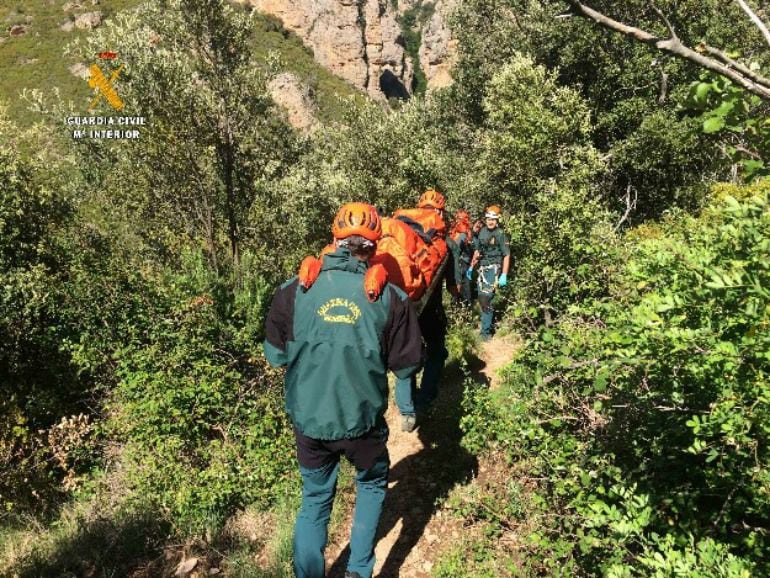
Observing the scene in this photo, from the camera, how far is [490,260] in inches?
385

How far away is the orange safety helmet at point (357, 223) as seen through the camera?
156 inches

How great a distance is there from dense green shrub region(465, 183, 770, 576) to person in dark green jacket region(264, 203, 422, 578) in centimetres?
135

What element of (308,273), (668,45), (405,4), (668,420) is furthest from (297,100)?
(405,4)

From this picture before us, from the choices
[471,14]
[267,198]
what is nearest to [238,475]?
[267,198]

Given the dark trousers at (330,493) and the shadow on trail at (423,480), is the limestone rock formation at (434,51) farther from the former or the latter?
the dark trousers at (330,493)

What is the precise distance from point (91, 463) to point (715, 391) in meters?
7.40

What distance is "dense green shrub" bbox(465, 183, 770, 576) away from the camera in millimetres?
2551

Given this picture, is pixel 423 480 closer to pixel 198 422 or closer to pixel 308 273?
pixel 198 422

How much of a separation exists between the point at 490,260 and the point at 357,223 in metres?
Answer: 6.26

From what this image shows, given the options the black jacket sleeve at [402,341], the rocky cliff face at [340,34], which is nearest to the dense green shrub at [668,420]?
the black jacket sleeve at [402,341]

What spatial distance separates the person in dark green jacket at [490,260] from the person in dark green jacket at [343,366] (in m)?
5.82

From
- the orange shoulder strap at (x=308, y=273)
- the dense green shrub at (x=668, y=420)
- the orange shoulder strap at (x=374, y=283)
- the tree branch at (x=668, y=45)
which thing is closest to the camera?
the tree branch at (x=668, y=45)

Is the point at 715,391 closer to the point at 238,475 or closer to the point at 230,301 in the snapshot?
the point at 238,475

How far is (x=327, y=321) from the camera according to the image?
3.75m
